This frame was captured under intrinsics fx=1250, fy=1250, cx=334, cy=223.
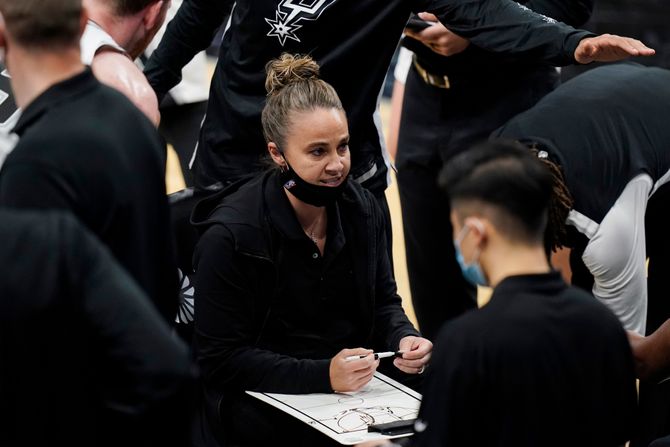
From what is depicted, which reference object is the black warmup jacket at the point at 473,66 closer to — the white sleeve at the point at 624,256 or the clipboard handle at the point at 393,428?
the white sleeve at the point at 624,256

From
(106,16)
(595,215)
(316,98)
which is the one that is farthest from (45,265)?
(595,215)

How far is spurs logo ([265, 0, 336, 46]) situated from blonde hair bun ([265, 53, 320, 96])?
133 millimetres

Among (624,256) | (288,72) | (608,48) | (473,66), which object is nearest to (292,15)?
(288,72)

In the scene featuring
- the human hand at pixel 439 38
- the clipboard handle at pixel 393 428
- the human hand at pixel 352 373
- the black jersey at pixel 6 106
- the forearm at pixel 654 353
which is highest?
the black jersey at pixel 6 106

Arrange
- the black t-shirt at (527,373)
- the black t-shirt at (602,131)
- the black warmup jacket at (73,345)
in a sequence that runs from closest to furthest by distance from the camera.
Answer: the black warmup jacket at (73,345)
the black t-shirt at (527,373)
the black t-shirt at (602,131)

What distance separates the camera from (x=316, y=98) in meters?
3.24

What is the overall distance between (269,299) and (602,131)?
3.23 feet

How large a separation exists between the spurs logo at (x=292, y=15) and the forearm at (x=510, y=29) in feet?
1.01

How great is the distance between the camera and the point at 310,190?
10.6 ft

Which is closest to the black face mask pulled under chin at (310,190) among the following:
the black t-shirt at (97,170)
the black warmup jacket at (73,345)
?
the black t-shirt at (97,170)

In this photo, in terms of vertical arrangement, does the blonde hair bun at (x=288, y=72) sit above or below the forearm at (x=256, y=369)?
above

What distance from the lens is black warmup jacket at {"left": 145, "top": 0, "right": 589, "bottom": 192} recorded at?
3287mm

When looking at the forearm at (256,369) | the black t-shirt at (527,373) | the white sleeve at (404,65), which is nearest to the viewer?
the black t-shirt at (527,373)

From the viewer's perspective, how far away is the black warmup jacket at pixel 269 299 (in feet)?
10.3
